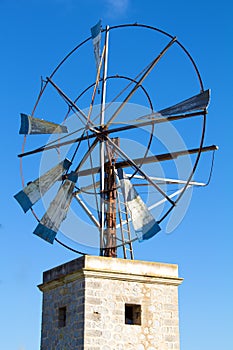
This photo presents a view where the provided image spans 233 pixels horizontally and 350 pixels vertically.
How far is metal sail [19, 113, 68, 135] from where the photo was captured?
50.9 ft

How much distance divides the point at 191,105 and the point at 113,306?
4162mm

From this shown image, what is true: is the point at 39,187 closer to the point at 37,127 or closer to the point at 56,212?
the point at 56,212

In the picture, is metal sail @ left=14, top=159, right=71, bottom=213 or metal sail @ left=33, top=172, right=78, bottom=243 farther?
metal sail @ left=14, top=159, right=71, bottom=213

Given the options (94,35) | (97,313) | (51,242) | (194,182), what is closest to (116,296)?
(97,313)

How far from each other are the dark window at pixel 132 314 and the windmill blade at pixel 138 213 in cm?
152

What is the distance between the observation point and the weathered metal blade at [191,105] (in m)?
14.0

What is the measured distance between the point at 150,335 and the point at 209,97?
4.78 metres

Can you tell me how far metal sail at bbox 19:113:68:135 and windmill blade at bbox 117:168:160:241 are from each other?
5.53 feet

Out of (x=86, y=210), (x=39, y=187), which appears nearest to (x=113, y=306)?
(x=86, y=210)

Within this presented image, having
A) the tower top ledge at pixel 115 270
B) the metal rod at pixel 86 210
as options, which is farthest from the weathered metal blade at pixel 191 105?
the tower top ledge at pixel 115 270

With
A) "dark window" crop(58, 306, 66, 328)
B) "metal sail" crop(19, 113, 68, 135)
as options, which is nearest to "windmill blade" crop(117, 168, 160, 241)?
"metal sail" crop(19, 113, 68, 135)

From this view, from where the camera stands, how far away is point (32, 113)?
15969mm

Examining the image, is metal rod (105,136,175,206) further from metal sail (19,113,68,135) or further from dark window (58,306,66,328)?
dark window (58,306,66,328)

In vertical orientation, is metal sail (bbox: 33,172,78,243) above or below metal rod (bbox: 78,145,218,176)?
below
